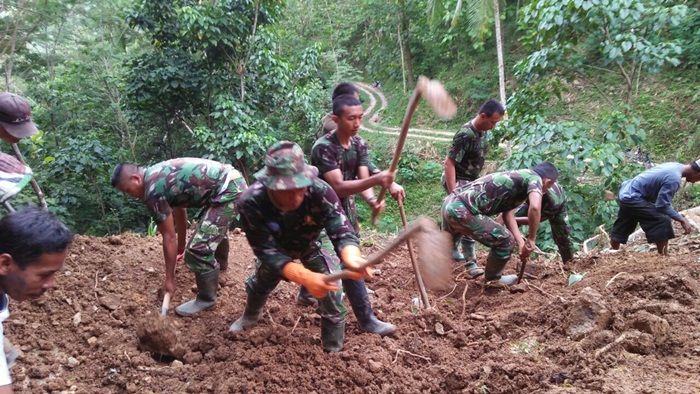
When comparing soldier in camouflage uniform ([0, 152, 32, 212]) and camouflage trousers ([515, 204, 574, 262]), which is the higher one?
soldier in camouflage uniform ([0, 152, 32, 212])

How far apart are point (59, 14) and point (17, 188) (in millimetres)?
13132

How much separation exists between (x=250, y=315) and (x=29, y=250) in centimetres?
196

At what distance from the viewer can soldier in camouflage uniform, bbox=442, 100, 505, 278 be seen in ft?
15.9

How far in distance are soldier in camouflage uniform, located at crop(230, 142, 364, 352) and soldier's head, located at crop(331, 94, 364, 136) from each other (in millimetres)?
896

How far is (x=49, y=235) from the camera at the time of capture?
1.84 m

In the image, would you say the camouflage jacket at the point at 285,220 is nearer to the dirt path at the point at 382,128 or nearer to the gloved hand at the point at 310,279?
the gloved hand at the point at 310,279

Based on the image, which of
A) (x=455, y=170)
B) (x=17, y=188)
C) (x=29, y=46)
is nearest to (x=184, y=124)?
(x=455, y=170)

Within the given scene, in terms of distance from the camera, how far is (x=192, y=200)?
384 centimetres

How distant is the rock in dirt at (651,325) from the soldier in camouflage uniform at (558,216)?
5.70 feet

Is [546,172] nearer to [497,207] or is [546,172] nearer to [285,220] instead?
[497,207]

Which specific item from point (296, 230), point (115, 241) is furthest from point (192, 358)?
point (115, 241)

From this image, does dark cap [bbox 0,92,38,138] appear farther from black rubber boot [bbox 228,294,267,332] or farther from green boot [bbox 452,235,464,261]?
green boot [bbox 452,235,464,261]

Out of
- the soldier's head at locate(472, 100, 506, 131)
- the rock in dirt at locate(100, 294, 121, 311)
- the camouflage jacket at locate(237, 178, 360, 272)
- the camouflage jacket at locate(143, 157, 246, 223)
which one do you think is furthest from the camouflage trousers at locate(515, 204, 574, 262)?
the rock in dirt at locate(100, 294, 121, 311)

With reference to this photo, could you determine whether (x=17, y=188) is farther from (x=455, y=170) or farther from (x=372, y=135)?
(x=372, y=135)
